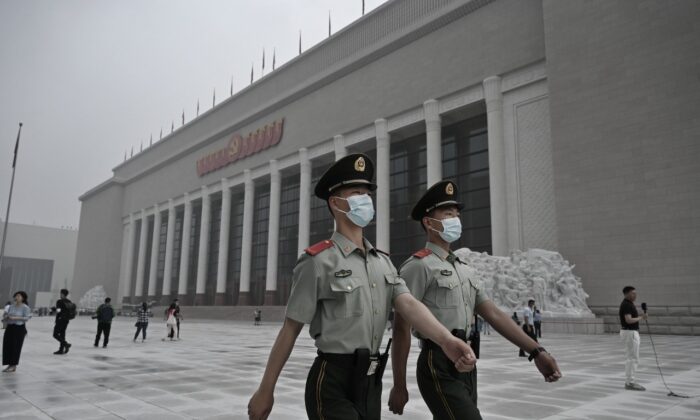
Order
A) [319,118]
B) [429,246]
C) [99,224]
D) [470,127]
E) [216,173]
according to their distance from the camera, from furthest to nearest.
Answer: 1. [99,224]
2. [216,173]
3. [319,118]
4. [470,127]
5. [429,246]

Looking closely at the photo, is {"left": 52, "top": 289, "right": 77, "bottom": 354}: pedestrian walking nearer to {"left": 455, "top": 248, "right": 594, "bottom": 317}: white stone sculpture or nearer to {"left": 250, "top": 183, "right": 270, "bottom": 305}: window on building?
{"left": 455, "top": 248, "right": 594, "bottom": 317}: white stone sculpture

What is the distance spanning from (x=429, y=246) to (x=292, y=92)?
149 ft

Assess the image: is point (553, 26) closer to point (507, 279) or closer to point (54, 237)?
point (507, 279)

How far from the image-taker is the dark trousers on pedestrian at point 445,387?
3209 millimetres

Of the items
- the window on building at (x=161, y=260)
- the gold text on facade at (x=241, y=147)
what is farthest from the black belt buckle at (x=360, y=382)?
the window on building at (x=161, y=260)

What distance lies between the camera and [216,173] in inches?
2260

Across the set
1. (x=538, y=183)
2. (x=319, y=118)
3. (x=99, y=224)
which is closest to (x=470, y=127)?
(x=538, y=183)

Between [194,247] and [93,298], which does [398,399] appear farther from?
[93,298]

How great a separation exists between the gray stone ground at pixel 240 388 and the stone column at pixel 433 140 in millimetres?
21998

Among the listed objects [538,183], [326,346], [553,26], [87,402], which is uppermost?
[553,26]

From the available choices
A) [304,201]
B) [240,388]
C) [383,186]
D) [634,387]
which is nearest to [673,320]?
[634,387]

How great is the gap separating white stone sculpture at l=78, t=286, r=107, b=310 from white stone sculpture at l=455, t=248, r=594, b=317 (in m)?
60.1

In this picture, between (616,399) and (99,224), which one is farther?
(99,224)

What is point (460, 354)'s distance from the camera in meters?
2.33
